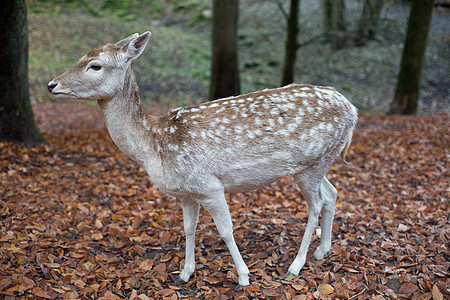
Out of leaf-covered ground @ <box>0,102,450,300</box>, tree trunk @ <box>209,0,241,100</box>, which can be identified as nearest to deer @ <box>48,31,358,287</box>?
leaf-covered ground @ <box>0,102,450,300</box>

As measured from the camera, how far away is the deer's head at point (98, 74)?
3184mm

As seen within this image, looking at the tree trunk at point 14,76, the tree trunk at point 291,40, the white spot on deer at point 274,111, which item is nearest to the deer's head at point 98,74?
the white spot on deer at point 274,111

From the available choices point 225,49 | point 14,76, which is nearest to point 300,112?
point 14,76

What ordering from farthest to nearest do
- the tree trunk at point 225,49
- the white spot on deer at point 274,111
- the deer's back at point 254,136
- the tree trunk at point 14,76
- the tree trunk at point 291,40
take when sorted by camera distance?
the tree trunk at point 291,40 → the tree trunk at point 225,49 → the tree trunk at point 14,76 → the white spot on deer at point 274,111 → the deer's back at point 254,136

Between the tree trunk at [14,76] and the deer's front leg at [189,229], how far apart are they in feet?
13.3

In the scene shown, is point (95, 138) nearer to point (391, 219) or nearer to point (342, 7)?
point (391, 219)

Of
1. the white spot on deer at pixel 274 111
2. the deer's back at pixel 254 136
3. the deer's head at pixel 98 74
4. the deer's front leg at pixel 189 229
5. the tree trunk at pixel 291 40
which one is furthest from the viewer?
the tree trunk at pixel 291 40

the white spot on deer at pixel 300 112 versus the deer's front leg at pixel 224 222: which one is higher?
the white spot on deer at pixel 300 112

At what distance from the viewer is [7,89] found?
6180mm

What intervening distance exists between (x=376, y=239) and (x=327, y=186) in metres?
0.92

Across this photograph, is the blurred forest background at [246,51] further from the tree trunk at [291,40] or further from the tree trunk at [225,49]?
the tree trunk at [225,49]

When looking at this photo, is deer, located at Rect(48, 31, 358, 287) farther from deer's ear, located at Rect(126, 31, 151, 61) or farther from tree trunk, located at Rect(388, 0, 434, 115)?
tree trunk, located at Rect(388, 0, 434, 115)

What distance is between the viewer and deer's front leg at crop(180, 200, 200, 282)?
3732 mm

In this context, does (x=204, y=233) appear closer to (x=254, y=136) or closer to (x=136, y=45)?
(x=254, y=136)
